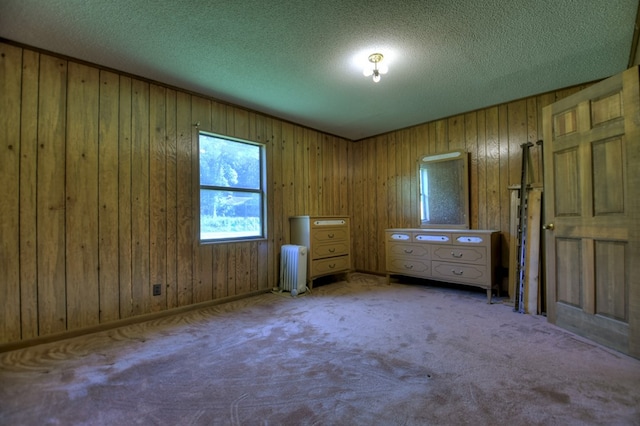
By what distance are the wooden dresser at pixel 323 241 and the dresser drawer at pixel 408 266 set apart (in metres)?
0.65

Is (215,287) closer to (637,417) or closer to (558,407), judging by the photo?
(558,407)

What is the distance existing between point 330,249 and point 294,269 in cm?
66

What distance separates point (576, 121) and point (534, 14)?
957mm

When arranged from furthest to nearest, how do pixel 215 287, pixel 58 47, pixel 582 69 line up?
pixel 215 287
pixel 582 69
pixel 58 47

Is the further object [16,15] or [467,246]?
[467,246]

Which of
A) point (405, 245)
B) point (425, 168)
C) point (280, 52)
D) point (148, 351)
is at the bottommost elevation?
point (148, 351)

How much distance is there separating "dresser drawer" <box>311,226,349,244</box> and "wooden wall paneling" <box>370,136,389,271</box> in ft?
2.67

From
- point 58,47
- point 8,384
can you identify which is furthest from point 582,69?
point 8,384

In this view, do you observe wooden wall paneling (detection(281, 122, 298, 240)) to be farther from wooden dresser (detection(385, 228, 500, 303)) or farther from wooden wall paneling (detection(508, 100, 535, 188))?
wooden wall paneling (detection(508, 100, 535, 188))

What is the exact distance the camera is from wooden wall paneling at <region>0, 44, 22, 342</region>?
218 centimetres

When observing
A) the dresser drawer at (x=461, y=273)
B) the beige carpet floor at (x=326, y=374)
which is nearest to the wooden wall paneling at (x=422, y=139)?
the dresser drawer at (x=461, y=273)

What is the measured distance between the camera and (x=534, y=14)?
2.00 m

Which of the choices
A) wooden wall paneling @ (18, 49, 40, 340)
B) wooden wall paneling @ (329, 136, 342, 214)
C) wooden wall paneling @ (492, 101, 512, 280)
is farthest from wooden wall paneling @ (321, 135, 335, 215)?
wooden wall paneling @ (18, 49, 40, 340)

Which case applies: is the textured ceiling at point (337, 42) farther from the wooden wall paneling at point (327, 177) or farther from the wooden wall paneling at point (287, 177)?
the wooden wall paneling at point (327, 177)
